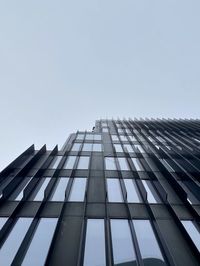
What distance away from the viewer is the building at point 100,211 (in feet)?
26.0

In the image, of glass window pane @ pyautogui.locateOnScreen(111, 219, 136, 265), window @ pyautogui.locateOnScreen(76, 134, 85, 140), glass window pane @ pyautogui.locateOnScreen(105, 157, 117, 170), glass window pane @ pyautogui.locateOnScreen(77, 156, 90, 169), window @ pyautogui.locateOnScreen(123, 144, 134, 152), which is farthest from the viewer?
window @ pyautogui.locateOnScreen(76, 134, 85, 140)

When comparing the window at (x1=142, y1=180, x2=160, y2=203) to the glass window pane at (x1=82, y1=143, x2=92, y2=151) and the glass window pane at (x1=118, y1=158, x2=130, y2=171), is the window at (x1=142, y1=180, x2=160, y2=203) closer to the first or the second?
the glass window pane at (x1=118, y1=158, x2=130, y2=171)

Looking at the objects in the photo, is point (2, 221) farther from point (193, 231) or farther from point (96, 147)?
point (96, 147)

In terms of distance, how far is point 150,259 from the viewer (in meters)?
7.73

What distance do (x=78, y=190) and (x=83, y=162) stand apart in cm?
452

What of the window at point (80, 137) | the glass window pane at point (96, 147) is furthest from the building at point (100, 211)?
the window at point (80, 137)

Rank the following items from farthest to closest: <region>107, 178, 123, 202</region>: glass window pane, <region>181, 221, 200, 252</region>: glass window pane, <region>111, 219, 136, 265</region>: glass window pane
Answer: <region>107, 178, 123, 202</region>: glass window pane → <region>181, 221, 200, 252</region>: glass window pane → <region>111, 219, 136, 265</region>: glass window pane

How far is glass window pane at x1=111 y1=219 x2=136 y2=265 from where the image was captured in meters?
7.70

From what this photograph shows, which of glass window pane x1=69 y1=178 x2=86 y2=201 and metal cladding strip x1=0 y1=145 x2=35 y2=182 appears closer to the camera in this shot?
glass window pane x1=69 y1=178 x2=86 y2=201

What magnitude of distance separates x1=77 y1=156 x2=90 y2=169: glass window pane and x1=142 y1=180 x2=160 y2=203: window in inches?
183

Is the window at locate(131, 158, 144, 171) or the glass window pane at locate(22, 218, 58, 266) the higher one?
the window at locate(131, 158, 144, 171)

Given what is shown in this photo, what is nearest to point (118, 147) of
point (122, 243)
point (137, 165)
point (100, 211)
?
point (137, 165)

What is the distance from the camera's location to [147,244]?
8.52m

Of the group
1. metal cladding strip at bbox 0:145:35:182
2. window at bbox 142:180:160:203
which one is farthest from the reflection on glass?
window at bbox 142:180:160:203
